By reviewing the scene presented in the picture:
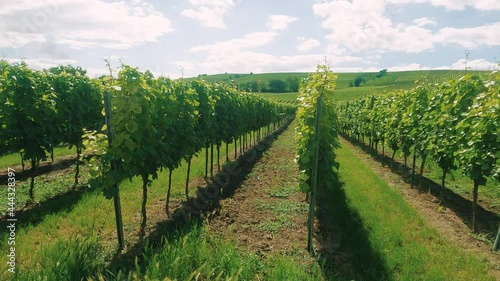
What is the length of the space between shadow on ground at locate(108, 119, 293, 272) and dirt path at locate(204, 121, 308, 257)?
0.42 meters

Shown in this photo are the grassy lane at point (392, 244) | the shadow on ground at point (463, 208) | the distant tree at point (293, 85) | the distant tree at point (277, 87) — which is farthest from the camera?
the distant tree at point (293, 85)

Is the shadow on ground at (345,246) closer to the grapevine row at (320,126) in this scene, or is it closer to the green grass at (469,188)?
the grapevine row at (320,126)

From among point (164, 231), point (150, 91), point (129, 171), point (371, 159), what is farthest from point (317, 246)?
point (371, 159)

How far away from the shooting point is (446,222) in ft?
27.5

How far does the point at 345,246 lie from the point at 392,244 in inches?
36.7

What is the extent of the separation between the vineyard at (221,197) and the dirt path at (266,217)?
0.15ft

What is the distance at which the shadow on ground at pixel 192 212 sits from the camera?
5.91 m

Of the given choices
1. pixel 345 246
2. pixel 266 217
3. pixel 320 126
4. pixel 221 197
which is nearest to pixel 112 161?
pixel 266 217

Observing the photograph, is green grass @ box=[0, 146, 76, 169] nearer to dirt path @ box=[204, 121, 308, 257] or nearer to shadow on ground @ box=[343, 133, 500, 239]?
dirt path @ box=[204, 121, 308, 257]

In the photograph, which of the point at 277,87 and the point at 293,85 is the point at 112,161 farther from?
the point at 293,85

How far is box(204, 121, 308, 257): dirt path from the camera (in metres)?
6.78

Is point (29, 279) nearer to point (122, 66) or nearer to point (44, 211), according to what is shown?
Answer: point (122, 66)

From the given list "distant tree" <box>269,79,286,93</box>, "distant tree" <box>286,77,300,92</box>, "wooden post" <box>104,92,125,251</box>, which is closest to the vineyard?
"wooden post" <box>104,92,125,251</box>

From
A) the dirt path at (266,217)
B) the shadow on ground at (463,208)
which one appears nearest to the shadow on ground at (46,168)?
the dirt path at (266,217)
